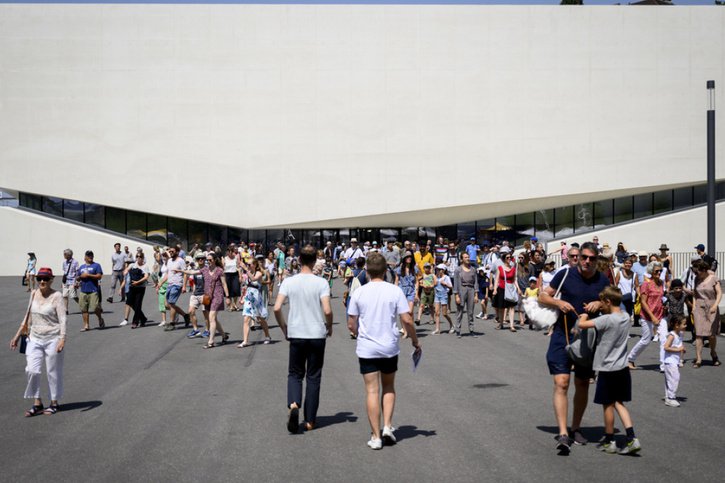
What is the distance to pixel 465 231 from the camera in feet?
136

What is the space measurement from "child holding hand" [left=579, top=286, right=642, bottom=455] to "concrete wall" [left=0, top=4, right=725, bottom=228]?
32.3m

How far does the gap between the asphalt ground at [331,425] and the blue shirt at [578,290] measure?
3.82 ft

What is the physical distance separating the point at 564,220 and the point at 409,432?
35133 millimetres

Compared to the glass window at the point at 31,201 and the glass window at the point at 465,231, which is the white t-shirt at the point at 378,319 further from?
the glass window at the point at 31,201

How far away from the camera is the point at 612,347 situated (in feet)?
22.6

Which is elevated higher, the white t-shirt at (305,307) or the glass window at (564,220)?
the glass window at (564,220)

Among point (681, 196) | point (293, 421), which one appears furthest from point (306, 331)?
point (681, 196)

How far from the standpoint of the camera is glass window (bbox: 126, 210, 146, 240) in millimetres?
39875

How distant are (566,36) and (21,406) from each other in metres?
36.0

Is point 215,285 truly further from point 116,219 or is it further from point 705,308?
point 116,219

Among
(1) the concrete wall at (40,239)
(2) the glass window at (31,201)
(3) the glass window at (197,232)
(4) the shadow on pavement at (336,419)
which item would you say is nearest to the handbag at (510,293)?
(4) the shadow on pavement at (336,419)

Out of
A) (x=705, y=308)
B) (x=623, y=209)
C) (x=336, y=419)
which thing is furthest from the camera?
(x=623, y=209)

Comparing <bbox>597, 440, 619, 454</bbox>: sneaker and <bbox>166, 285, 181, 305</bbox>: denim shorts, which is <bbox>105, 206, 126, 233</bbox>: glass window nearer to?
<bbox>166, 285, 181, 305</bbox>: denim shorts

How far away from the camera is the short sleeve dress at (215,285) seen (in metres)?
14.3
